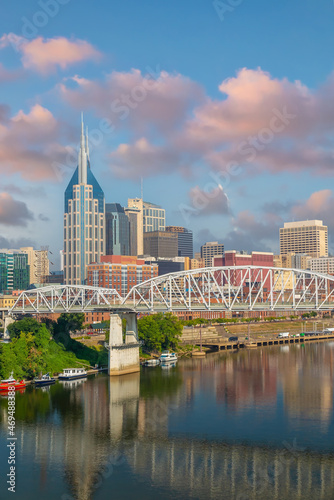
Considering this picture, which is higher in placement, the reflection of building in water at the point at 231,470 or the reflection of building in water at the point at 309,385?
the reflection of building in water at the point at 309,385

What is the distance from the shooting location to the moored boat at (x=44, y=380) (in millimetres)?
94375

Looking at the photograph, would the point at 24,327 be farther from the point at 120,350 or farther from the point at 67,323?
the point at 67,323

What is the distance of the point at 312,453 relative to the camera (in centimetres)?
6016

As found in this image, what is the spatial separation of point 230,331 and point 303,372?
6254cm

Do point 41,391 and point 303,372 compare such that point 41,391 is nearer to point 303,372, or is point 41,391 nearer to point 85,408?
point 85,408

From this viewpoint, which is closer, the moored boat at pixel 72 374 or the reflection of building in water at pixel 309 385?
the reflection of building in water at pixel 309 385

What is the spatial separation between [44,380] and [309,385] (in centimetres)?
3803

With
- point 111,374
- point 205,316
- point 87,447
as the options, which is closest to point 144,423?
point 87,447

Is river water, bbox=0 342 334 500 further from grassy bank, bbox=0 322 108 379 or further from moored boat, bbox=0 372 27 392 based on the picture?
grassy bank, bbox=0 322 108 379

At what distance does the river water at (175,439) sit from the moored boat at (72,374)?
1.59 metres

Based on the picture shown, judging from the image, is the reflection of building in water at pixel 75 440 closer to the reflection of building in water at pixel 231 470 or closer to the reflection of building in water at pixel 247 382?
the reflection of building in water at pixel 231 470

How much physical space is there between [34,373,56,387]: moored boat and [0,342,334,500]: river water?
1.25 meters

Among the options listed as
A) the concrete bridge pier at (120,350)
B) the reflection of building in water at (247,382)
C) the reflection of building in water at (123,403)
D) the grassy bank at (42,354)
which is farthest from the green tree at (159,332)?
the reflection of building in water at (123,403)

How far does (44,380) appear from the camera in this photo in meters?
95.0
